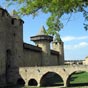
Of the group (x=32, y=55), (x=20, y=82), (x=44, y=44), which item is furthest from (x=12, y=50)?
(x=44, y=44)

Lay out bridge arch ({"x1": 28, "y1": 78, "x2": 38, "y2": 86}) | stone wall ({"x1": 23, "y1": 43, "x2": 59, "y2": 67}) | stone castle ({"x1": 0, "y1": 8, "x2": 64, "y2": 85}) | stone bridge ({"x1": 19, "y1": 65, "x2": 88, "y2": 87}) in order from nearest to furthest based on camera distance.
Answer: stone bridge ({"x1": 19, "y1": 65, "x2": 88, "y2": 87}) < stone castle ({"x1": 0, "y1": 8, "x2": 64, "y2": 85}) < bridge arch ({"x1": 28, "y1": 78, "x2": 38, "y2": 86}) < stone wall ({"x1": 23, "y1": 43, "x2": 59, "y2": 67})

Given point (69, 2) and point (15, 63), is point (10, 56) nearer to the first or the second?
point (15, 63)

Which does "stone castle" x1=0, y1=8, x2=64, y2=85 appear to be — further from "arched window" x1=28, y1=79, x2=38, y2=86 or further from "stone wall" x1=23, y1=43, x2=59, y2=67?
"arched window" x1=28, y1=79, x2=38, y2=86

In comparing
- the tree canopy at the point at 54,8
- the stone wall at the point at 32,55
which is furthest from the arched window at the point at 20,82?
the tree canopy at the point at 54,8

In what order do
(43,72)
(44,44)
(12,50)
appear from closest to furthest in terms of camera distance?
1. (43,72)
2. (12,50)
3. (44,44)

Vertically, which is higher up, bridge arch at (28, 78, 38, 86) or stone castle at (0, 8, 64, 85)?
stone castle at (0, 8, 64, 85)

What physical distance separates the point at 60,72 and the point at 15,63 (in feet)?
20.4

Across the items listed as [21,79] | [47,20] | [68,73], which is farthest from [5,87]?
[47,20]

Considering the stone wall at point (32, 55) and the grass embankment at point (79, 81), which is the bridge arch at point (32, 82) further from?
the grass embankment at point (79, 81)

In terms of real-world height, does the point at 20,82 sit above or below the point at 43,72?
below

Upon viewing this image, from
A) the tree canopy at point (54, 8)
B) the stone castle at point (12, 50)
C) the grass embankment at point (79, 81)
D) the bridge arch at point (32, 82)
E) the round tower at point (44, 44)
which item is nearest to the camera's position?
the tree canopy at point (54, 8)

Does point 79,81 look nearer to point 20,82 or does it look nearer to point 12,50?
point 20,82

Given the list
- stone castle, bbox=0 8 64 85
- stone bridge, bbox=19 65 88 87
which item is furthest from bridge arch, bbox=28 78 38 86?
stone castle, bbox=0 8 64 85

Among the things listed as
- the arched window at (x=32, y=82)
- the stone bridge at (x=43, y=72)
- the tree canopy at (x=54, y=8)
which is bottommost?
the arched window at (x=32, y=82)
